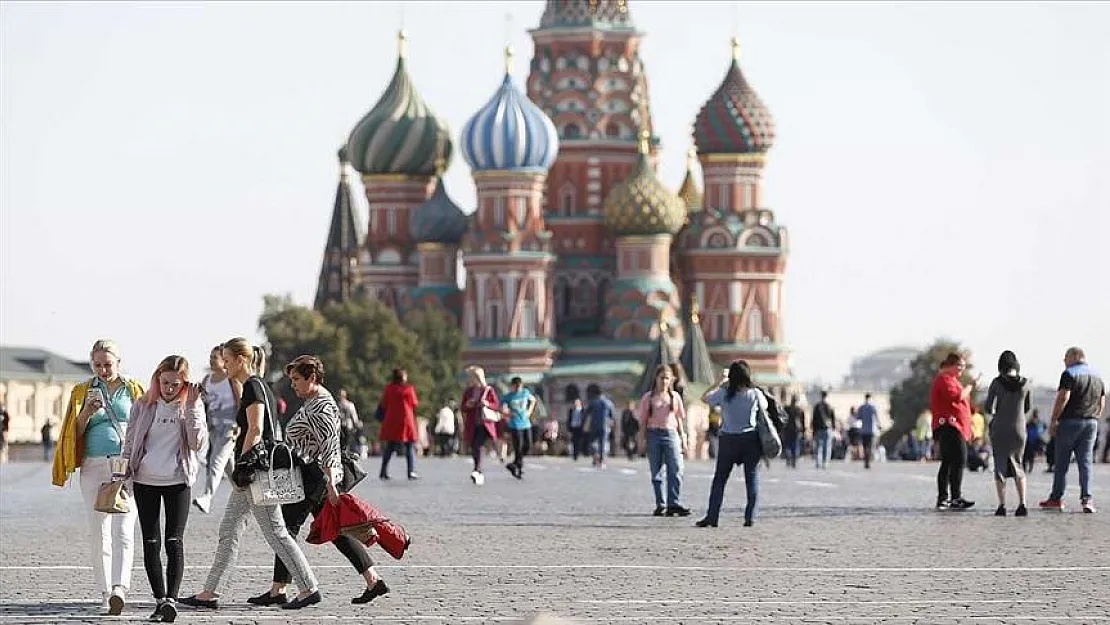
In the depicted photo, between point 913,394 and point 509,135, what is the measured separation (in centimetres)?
1745

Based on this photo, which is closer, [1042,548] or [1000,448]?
[1042,548]

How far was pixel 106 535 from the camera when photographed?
16203mm

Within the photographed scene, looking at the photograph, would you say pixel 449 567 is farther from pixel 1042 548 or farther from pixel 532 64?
pixel 532 64

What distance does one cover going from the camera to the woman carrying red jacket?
25.9 m

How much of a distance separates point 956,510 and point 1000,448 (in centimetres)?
144

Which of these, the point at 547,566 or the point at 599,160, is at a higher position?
the point at 599,160

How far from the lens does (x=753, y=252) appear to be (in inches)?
4365

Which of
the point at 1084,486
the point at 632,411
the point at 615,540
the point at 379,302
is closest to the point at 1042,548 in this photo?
the point at 615,540

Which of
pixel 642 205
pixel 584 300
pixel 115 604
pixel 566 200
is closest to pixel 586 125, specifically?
pixel 566 200

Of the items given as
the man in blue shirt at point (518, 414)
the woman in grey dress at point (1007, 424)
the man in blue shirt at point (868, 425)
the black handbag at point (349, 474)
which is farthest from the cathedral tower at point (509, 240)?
the black handbag at point (349, 474)

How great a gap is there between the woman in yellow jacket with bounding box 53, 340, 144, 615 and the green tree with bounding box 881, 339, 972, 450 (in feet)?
307

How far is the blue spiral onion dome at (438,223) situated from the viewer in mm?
111500

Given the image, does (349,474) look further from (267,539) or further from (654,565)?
(654,565)

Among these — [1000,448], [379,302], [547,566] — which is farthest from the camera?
[379,302]
